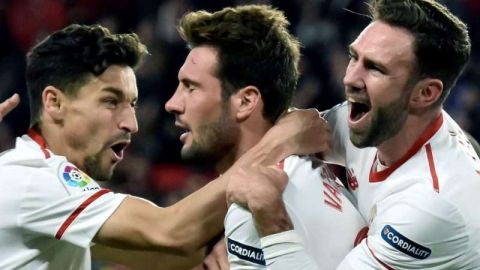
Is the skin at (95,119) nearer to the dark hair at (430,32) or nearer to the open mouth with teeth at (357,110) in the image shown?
the open mouth with teeth at (357,110)

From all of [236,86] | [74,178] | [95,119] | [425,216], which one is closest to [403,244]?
[425,216]

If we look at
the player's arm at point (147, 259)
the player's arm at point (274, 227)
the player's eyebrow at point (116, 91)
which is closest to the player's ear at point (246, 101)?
the player's arm at point (274, 227)

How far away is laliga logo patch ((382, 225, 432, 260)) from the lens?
298cm

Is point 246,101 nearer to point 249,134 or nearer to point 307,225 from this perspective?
point 249,134

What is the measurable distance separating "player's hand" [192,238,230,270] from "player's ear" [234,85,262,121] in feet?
1.51

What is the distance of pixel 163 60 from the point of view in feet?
23.1

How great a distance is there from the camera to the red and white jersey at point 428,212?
117 inches

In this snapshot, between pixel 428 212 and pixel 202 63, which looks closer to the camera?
pixel 428 212

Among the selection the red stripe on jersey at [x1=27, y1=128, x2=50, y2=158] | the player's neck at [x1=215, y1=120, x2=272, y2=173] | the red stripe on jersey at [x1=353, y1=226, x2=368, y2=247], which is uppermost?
the player's neck at [x1=215, y1=120, x2=272, y2=173]

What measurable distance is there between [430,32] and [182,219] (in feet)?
3.51

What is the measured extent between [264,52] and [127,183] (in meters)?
3.59

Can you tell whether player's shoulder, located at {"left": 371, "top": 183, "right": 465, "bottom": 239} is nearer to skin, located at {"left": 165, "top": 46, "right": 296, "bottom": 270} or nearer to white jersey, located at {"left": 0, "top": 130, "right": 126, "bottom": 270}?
skin, located at {"left": 165, "top": 46, "right": 296, "bottom": 270}

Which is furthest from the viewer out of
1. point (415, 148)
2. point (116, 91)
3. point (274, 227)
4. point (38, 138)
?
point (116, 91)

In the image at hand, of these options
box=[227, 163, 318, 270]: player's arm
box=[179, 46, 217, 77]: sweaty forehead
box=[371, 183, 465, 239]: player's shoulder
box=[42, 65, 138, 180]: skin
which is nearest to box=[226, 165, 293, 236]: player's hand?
box=[227, 163, 318, 270]: player's arm
